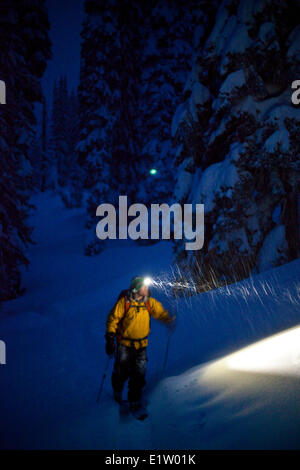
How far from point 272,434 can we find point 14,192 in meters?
11.2

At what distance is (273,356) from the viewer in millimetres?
3324

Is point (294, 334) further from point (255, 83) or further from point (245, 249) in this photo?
point (255, 83)

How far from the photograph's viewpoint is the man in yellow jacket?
12.0 ft

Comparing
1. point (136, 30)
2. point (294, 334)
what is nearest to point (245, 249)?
point (294, 334)

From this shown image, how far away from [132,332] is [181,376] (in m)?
1.14

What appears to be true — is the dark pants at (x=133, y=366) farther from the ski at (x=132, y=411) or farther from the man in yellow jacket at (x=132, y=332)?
the ski at (x=132, y=411)

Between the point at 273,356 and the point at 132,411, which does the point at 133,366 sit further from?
the point at 273,356

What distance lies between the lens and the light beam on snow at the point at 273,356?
3.06 meters

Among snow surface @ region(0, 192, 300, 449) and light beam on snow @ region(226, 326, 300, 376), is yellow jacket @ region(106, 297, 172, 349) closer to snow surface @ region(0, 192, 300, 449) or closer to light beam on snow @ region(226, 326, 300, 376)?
snow surface @ region(0, 192, 300, 449)

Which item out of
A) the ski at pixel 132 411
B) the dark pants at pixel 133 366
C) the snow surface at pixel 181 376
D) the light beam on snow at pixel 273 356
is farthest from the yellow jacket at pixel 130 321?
the light beam on snow at pixel 273 356

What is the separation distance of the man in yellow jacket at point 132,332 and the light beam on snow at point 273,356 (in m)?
1.32

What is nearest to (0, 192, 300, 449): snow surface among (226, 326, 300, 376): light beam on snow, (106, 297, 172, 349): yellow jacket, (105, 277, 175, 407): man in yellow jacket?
(226, 326, 300, 376): light beam on snow

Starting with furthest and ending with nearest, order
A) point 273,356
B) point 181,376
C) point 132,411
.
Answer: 1. point 181,376
2. point 132,411
3. point 273,356

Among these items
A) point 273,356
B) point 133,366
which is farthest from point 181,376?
point 273,356
